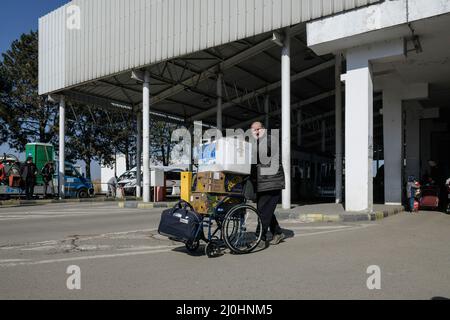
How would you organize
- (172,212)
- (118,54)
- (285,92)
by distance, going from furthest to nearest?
1. (118,54)
2. (285,92)
3. (172,212)

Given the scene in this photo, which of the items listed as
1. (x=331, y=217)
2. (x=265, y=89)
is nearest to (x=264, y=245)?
(x=331, y=217)

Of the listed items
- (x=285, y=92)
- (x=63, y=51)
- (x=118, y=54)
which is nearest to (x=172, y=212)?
(x=285, y=92)

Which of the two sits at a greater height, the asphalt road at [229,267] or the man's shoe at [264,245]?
the man's shoe at [264,245]

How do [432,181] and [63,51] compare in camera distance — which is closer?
[432,181]

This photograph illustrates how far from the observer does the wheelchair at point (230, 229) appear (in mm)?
5668

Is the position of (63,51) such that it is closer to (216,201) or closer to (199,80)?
(199,80)

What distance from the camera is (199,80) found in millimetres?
20906

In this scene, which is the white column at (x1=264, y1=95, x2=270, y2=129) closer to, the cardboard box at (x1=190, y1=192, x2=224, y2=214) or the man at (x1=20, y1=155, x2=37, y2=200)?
the man at (x1=20, y1=155, x2=37, y2=200)

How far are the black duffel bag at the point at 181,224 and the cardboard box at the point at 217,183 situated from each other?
1.24ft

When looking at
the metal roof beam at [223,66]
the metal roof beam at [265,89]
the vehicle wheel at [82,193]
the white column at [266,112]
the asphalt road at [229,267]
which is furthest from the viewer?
the white column at [266,112]

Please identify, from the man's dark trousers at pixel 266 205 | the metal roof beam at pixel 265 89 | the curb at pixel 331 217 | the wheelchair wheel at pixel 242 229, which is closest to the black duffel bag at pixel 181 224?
the wheelchair wheel at pixel 242 229

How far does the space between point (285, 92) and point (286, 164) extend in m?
2.32

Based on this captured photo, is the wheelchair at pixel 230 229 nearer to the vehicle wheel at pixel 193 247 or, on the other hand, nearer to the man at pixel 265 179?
the vehicle wheel at pixel 193 247

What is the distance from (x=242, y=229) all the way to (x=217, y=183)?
790mm
